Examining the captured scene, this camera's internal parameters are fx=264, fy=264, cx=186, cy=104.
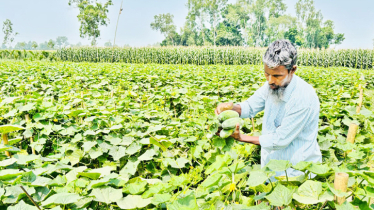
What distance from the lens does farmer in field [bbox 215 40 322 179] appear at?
5.25 feet

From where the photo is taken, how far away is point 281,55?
1.56 m

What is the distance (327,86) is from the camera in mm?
5516

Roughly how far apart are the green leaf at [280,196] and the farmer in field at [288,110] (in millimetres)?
575

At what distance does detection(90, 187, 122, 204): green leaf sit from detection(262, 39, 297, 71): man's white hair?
115 centimetres

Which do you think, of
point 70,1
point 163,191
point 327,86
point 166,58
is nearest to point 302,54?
point 166,58

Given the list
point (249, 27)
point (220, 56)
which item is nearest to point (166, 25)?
point (249, 27)

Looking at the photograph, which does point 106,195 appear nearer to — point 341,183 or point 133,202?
point 133,202

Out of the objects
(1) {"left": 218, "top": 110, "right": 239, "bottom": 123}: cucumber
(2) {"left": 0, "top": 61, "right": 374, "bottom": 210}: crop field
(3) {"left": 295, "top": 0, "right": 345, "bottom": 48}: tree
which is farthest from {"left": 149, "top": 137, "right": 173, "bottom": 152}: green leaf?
(3) {"left": 295, "top": 0, "right": 345, "bottom": 48}: tree

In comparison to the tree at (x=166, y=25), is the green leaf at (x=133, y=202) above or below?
below

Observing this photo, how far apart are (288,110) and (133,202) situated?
1.10 meters

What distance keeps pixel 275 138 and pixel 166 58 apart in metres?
18.9

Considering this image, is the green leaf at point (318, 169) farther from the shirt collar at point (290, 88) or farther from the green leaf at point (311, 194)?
the shirt collar at point (290, 88)

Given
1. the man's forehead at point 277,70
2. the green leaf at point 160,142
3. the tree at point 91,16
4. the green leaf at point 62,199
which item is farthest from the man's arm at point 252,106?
the tree at point 91,16

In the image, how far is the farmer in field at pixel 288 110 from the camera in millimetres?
1601
